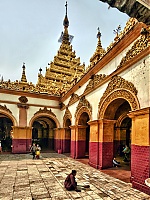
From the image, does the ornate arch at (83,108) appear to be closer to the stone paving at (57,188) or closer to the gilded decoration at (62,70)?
the stone paving at (57,188)

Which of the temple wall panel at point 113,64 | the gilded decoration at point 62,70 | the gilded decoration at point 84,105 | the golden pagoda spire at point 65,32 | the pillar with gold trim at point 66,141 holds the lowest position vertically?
the pillar with gold trim at point 66,141

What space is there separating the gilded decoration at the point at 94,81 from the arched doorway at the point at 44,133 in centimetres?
878

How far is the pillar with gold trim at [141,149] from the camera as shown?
568 centimetres

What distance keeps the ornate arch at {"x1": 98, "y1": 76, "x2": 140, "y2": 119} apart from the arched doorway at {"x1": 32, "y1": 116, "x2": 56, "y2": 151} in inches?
413

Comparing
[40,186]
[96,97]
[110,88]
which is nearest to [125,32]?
[110,88]

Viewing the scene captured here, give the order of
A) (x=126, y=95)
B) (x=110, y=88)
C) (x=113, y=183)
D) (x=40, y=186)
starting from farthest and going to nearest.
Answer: (x=110, y=88) → (x=126, y=95) → (x=113, y=183) → (x=40, y=186)

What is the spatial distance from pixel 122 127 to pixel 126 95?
251 inches

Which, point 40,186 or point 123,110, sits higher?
point 123,110

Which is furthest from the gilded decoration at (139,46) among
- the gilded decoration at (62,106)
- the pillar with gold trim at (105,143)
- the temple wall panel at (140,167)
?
the gilded decoration at (62,106)

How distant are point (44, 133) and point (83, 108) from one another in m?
11.4

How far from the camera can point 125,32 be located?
7270 millimetres

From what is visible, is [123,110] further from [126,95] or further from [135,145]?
A: [135,145]

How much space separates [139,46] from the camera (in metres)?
6.48

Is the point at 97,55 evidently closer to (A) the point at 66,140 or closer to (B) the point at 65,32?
(A) the point at 66,140
